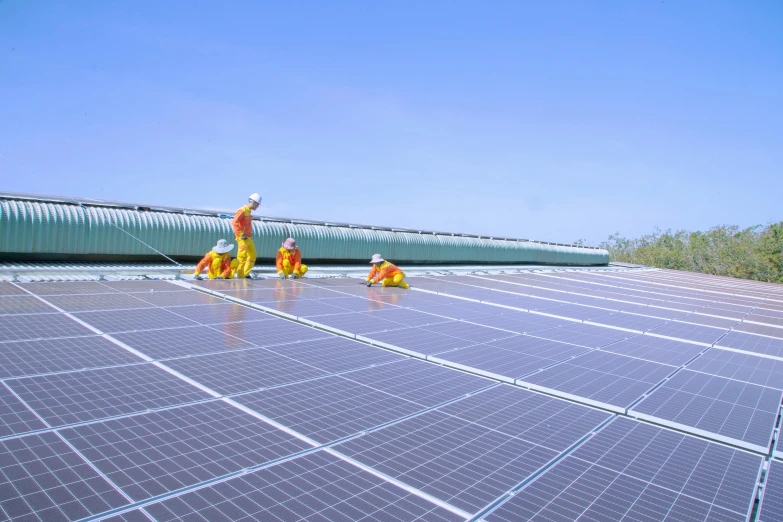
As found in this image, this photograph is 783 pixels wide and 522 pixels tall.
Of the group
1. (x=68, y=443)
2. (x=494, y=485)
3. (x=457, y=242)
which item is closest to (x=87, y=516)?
(x=68, y=443)

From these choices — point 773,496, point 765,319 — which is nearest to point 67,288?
point 773,496

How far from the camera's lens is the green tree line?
48625mm

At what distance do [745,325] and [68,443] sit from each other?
39.9 ft

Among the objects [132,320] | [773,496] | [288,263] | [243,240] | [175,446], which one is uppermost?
[243,240]

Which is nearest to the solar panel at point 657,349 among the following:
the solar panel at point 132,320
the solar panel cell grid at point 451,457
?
the solar panel cell grid at point 451,457

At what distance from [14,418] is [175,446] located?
110 centimetres

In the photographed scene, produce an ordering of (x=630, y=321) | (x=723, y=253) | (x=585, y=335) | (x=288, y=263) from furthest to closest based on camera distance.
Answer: (x=723, y=253)
(x=288, y=263)
(x=630, y=321)
(x=585, y=335)

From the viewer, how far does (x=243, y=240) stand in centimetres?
1177

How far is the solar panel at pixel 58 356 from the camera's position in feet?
14.5

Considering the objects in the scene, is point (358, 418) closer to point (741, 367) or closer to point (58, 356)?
point (58, 356)

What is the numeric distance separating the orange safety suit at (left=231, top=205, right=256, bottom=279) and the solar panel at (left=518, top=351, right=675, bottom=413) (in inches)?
302

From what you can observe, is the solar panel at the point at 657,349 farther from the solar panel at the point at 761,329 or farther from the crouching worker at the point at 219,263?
the crouching worker at the point at 219,263

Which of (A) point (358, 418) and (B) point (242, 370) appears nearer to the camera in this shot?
(A) point (358, 418)

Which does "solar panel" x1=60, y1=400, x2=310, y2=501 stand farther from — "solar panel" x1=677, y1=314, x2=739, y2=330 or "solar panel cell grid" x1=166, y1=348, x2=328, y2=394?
"solar panel" x1=677, y1=314, x2=739, y2=330
